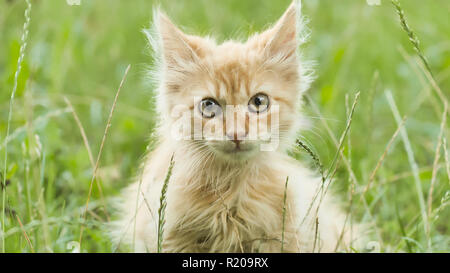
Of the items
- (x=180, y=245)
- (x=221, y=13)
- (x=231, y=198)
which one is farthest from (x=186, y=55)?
(x=221, y=13)

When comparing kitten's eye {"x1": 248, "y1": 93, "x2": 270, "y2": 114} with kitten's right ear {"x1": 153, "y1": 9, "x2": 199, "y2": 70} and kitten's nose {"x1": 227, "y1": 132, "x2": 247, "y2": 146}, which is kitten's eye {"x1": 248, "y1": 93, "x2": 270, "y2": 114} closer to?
kitten's nose {"x1": 227, "y1": 132, "x2": 247, "y2": 146}

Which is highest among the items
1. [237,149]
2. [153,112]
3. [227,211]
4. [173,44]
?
[153,112]

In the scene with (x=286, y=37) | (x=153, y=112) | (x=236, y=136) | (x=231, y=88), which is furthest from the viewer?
(x=153, y=112)

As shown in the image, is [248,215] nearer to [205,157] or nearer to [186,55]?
[205,157]

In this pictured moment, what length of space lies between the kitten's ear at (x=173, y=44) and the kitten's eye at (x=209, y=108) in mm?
204

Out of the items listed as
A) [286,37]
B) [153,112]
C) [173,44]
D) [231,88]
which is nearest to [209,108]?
[231,88]

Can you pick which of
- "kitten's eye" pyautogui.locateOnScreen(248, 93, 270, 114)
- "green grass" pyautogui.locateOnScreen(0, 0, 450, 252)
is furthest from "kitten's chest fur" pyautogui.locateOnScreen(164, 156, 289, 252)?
"green grass" pyautogui.locateOnScreen(0, 0, 450, 252)

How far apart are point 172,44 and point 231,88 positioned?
0.37 meters

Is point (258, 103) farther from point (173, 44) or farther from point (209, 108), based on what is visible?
point (173, 44)

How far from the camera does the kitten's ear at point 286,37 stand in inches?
90.7

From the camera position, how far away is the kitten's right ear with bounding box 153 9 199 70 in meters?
2.32

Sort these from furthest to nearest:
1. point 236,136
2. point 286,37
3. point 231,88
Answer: point 286,37 < point 231,88 < point 236,136

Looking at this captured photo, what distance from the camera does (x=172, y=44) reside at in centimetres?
237

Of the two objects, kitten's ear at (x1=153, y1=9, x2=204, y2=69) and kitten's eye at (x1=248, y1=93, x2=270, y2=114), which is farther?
kitten's ear at (x1=153, y1=9, x2=204, y2=69)
